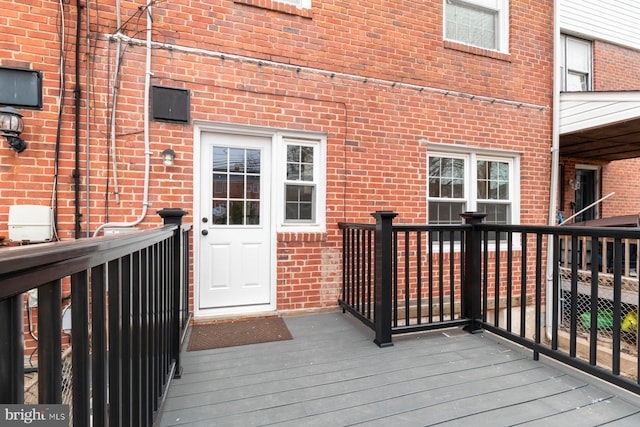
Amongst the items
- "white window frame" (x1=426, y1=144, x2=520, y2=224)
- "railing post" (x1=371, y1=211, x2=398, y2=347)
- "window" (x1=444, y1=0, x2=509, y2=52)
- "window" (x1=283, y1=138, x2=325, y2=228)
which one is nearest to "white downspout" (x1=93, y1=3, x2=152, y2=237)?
"window" (x1=283, y1=138, x2=325, y2=228)

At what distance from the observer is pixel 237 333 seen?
9.70 ft

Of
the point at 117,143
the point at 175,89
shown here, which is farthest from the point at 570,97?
the point at 117,143

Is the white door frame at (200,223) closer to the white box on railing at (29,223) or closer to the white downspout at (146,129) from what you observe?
the white downspout at (146,129)

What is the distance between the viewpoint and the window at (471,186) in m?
4.31

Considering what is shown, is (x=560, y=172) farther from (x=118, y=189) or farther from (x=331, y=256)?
(x=118, y=189)

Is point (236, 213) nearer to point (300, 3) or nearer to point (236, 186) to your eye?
point (236, 186)

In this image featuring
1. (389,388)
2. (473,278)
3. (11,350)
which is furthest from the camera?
(473,278)

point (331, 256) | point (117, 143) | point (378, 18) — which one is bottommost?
point (331, 256)

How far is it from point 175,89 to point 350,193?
218cm

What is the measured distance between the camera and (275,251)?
3525 millimetres

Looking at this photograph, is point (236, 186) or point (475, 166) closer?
point (236, 186)

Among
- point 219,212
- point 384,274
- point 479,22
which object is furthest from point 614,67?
point 219,212

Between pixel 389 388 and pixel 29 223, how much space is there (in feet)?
10.4

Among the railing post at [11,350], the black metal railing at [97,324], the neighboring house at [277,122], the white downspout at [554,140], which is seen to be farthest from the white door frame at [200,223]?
the white downspout at [554,140]
